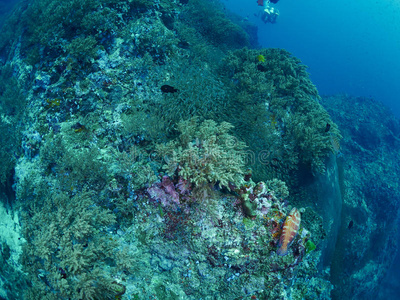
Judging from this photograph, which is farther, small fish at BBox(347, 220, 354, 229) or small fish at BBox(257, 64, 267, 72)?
small fish at BBox(347, 220, 354, 229)

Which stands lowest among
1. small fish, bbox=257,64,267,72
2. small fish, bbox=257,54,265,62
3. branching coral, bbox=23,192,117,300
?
branching coral, bbox=23,192,117,300

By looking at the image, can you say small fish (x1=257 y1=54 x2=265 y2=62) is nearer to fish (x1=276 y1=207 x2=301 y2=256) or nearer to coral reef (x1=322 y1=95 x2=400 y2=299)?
fish (x1=276 y1=207 x2=301 y2=256)

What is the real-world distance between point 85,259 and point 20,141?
4.11 meters

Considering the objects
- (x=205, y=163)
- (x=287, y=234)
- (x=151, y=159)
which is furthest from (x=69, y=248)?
(x=287, y=234)

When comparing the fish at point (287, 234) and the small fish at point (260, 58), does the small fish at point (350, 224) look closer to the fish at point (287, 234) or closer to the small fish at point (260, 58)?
the fish at point (287, 234)

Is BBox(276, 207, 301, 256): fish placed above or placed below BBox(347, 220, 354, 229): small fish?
above

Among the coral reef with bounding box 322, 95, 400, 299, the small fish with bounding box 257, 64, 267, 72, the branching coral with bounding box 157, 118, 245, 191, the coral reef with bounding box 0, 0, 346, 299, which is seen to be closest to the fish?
the coral reef with bounding box 0, 0, 346, 299

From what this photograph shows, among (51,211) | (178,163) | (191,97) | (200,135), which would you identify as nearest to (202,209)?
(178,163)

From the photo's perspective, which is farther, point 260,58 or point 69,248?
point 260,58

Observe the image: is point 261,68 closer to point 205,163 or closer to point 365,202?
point 205,163

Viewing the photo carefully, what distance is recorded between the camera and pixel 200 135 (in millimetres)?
4352

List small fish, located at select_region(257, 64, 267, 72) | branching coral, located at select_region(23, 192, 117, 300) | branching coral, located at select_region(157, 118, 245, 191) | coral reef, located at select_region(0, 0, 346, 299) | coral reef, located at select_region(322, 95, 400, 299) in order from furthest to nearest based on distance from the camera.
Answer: coral reef, located at select_region(322, 95, 400, 299)
small fish, located at select_region(257, 64, 267, 72)
branching coral, located at select_region(157, 118, 245, 191)
coral reef, located at select_region(0, 0, 346, 299)
branching coral, located at select_region(23, 192, 117, 300)

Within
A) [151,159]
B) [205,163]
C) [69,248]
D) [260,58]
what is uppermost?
[260,58]

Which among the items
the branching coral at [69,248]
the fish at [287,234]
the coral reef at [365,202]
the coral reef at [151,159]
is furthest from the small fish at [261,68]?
the branching coral at [69,248]
